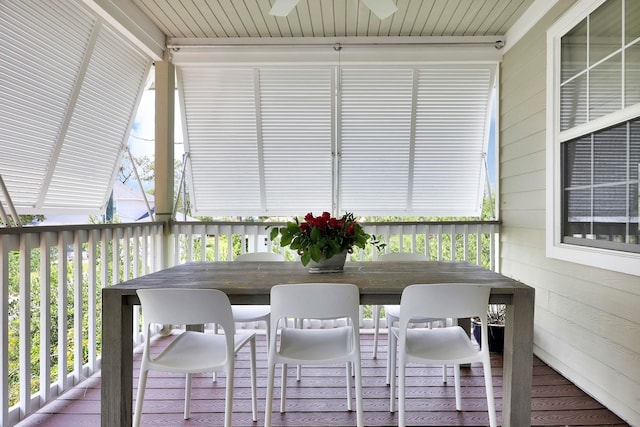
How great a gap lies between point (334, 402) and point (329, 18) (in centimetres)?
290

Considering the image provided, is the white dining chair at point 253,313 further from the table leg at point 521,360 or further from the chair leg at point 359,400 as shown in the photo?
the table leg at point 521,360

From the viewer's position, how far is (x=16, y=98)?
2285 mm

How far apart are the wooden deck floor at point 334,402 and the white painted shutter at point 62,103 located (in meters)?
1.37

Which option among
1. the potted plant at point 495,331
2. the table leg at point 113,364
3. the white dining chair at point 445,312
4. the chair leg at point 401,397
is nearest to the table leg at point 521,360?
the white dining chair at point 445,312

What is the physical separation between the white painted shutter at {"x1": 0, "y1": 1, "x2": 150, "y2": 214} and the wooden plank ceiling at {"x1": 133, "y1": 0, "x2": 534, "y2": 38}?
1.56ft

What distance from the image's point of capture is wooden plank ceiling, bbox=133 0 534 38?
9.91 feet

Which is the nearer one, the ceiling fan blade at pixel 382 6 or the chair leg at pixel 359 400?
the chair leg at pixel 359 400

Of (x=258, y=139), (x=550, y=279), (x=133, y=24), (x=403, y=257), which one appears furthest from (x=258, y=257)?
(x=550, y=279)

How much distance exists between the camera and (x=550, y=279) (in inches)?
112

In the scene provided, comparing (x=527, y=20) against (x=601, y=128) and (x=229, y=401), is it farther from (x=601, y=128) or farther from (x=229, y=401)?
(x=229, y=401)

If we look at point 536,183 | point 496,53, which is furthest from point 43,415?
point 496,53

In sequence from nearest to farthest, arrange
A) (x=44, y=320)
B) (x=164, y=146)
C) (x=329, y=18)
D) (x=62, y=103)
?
(x=44, y=320)
(x=62, y=103)
(x=329, y=18)
(x=164, y=146)

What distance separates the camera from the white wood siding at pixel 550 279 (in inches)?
83.7

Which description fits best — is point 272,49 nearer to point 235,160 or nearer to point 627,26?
point 235,160
